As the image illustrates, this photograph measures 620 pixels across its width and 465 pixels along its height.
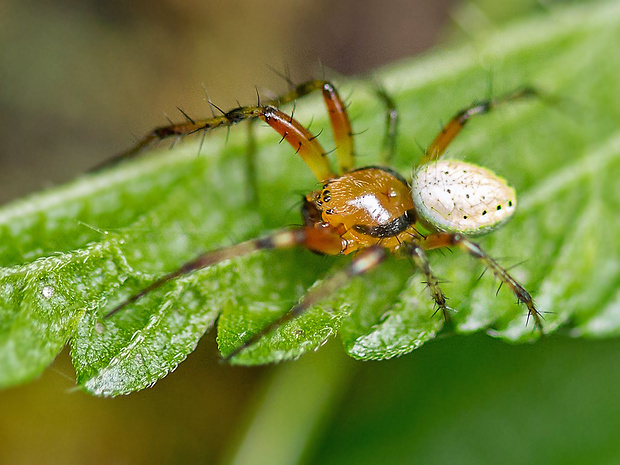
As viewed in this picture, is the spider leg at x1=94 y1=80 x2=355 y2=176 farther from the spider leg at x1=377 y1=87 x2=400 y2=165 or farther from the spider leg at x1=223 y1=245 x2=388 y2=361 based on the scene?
the spider leg at x1=223 y1=245 x2=388 y2=361

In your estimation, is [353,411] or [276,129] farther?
[353,411]

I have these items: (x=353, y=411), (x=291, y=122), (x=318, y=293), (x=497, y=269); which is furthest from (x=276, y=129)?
(x=353, y=411)

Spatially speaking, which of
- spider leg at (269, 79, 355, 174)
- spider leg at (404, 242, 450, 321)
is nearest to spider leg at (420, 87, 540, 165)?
spider leg at (269, 79, 355, 174)

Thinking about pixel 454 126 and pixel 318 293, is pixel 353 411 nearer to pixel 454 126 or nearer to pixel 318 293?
pixel 318 293

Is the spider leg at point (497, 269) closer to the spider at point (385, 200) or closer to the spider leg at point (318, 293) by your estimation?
the spider at point (385, 200)

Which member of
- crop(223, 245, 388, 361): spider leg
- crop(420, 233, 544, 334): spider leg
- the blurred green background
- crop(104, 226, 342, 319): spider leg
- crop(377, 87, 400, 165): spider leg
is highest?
crop(377, 87, 400, 165): spider leg

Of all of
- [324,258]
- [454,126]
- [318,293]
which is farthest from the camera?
[454,126]

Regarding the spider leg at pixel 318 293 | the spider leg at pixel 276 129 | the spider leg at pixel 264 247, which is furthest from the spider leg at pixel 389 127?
the spider leg at pixel 318 293

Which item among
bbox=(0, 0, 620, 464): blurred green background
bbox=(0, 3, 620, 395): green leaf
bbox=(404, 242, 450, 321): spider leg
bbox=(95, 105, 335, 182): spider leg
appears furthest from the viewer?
bbox=(0, 0, 620, 464): blurred green background
